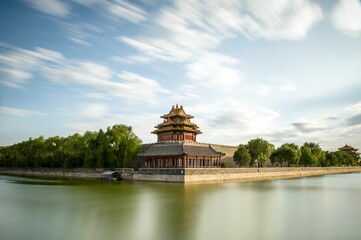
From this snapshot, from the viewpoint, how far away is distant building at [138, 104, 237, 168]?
4253 cm

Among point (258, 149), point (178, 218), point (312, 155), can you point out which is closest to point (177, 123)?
point (258, 149)

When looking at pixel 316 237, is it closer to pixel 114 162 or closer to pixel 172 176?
pixel 172 176

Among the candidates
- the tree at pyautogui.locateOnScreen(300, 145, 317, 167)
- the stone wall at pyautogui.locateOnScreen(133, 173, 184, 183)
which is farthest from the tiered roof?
the tree at pyautogui.locateOnScreen(300, 145, 317, 167)

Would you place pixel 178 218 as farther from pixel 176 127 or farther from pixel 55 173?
pixel 55 173

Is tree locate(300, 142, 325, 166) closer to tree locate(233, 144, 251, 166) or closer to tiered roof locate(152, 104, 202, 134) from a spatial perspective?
tree locate(233, 144, 251, 166)

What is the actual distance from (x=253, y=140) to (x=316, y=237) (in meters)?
42.7

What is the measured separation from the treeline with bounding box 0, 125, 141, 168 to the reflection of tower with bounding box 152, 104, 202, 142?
4622mm

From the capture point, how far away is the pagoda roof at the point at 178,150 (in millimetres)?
42156

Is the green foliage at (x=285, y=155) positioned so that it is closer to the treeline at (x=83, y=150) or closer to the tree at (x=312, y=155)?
the tree at (x=312, y=155)

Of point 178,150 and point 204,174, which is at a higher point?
point 178,150

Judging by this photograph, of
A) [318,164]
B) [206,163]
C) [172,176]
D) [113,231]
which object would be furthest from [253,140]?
[113,231]

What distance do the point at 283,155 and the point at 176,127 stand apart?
25.6 metres

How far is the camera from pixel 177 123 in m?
48.2

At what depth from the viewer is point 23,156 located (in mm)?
63750
